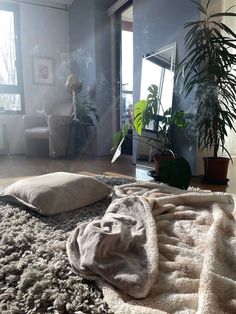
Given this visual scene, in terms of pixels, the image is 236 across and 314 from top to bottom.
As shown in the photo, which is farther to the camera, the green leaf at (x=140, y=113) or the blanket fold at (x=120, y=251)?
the green leaf at (x=140, y=113)

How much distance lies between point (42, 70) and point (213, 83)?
2.85 meters

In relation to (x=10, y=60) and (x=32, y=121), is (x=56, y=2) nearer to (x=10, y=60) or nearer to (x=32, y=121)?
(x=10, y=60)

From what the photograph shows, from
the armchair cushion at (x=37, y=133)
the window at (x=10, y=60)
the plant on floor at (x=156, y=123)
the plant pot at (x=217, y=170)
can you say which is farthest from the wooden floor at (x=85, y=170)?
the window at (x=10, y=60)

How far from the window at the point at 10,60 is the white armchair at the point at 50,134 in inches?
17.6

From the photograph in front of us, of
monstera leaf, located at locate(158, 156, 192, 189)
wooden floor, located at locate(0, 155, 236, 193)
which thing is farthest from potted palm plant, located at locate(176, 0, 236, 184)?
monstera leaf, located at locate(158, 156, 192, 189)

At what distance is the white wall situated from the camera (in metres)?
3.92

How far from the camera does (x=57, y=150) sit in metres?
3.45

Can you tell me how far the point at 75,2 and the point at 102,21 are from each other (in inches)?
26.2

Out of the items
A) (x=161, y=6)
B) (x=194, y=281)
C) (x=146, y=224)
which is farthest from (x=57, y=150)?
(x=194, y=281)

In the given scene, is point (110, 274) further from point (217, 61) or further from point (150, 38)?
point (150, 38)

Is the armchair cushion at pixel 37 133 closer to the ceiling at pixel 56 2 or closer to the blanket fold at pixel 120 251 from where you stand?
the ceiling at pixel 56 2

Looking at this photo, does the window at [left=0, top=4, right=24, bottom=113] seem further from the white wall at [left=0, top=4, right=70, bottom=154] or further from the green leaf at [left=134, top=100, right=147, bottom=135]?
the green leaf at [left=134, top=100, right=147, bottom=135]

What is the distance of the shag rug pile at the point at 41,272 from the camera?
0.61m

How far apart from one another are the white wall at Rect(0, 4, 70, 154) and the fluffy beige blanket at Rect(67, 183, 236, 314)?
3.31 m
